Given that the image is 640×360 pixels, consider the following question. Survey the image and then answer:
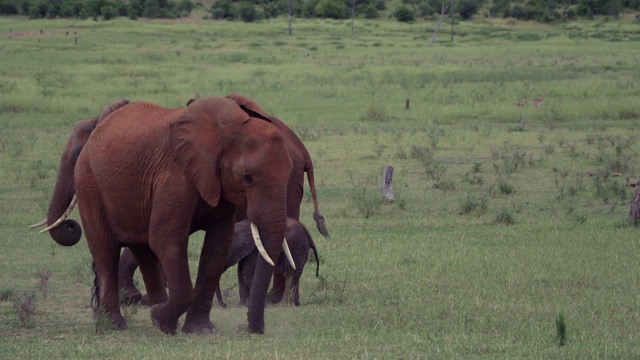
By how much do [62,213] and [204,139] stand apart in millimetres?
2217

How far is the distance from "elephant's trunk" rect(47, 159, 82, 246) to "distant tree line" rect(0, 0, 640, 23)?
60.6 metres

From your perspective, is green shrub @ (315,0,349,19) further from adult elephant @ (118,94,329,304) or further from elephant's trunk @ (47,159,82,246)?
elephant's trunk @ (47,159,82,246)

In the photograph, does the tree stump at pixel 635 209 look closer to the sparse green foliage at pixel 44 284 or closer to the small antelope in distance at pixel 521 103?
the sparse green foliage at pixel 44 284

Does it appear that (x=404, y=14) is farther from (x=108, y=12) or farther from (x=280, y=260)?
(x=280, y=260)

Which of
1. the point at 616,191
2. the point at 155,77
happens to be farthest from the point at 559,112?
the point at 155,77

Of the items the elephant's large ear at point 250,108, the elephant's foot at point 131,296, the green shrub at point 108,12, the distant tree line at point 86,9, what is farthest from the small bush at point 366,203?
the green shrub at point 108,12

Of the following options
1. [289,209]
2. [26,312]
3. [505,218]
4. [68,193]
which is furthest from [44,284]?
[505,218]

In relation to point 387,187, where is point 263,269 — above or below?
above

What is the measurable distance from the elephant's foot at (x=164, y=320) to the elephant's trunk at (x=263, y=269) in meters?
0.60

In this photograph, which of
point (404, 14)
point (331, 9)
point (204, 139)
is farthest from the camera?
point (331, 9)

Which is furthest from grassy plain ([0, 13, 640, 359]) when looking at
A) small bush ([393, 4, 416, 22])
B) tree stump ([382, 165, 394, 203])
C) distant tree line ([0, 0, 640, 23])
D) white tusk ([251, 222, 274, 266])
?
small bush ([393, 4, 416, 22])

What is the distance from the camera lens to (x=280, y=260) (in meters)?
9.38

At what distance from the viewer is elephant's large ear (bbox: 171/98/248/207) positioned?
730 centimetres

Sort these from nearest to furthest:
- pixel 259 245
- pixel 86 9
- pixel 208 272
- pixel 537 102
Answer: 1. pixel 259 245
2. pixel 208 272
3. pixel 537 102
4. pixel 86 9
